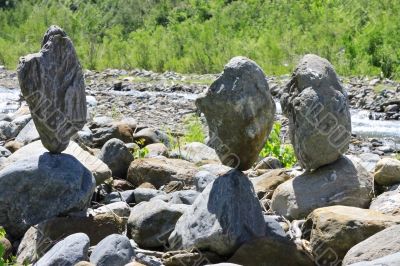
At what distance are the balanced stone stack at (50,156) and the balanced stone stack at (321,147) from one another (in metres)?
2.25

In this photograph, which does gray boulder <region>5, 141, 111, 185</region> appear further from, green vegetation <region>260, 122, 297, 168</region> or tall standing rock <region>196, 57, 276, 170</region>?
green vegetation <region>260, 122, 297, 168</region>

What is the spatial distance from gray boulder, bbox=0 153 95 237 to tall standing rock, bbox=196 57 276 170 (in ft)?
5.45

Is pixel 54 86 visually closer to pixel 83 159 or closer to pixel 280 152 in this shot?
pixel 83 159

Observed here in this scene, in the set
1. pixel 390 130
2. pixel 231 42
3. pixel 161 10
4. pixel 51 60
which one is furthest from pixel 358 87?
pixel 161 10

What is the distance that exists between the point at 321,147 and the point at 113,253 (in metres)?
2.53

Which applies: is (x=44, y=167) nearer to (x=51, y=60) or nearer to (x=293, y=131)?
(x=51, y=60)

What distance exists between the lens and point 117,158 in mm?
10305

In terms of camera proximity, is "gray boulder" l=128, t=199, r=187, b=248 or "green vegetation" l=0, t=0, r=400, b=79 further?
"green vegetation" l=0, t=0, r=400, b=79

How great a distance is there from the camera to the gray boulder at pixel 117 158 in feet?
33.8

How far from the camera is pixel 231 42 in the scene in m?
41.1

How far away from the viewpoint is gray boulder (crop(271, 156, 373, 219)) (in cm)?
757

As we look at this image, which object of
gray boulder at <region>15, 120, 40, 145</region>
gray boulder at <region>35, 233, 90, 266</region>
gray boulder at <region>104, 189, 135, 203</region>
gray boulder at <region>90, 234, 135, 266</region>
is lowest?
gray boulder at <region>15, 120, 40, 145</region>

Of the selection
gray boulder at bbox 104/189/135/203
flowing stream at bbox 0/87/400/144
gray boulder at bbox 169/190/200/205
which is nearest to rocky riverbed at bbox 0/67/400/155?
flowing stream at bbox 0/87/400/144

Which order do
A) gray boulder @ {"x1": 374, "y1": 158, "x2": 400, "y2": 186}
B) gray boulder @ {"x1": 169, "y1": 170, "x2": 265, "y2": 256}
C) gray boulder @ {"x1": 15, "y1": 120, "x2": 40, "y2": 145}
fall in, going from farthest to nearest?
gray boulder @ {"x1": 15, "y1": 120, "x2": 40, "y2": 145} → gray boulder @ {"x1": 374, "y1": 158, "x2": 400, "y2": 186} → gray boulder @ {"x1": 169, "y1": 170, "x2": 265, "y2": 256}
